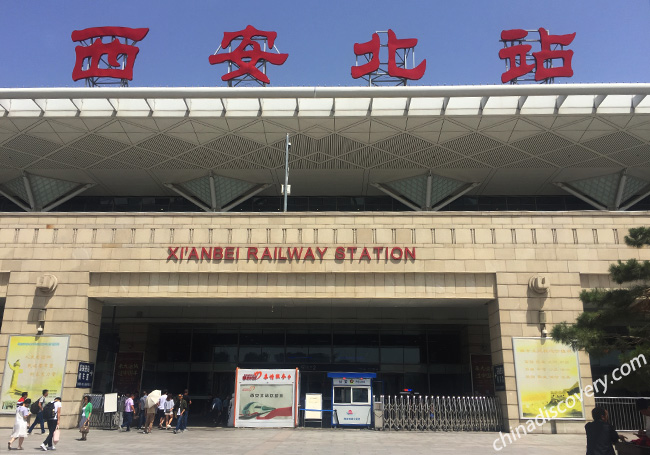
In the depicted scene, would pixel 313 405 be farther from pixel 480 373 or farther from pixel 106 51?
pixel 106 51

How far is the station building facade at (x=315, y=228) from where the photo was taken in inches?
914

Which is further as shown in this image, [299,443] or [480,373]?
[480,373]

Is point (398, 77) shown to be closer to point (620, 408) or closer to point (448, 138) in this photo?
point (448, 138)

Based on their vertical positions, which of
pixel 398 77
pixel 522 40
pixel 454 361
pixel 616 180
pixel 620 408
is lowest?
pixel 620 408

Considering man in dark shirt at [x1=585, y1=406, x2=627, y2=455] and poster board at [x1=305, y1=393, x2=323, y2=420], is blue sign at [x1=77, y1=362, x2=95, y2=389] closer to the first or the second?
poster board at [x1=305, y1=393, x2=323, y2=420]

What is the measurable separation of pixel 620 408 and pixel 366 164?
70.9 ft

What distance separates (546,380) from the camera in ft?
69.5

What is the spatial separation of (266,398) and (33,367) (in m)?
10.0

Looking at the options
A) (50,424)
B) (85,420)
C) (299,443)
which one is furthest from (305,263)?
(50,424)

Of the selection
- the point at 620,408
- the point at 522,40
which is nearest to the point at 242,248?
the point at 620,408

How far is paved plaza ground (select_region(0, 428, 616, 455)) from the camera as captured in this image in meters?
15.4

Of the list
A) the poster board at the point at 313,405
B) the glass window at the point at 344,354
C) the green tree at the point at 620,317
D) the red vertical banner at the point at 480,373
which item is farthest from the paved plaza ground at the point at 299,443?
the glass window at the point at 344,354

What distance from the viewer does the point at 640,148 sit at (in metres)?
34.2

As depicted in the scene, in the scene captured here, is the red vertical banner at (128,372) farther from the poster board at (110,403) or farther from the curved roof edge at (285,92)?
the curved roof edge at (285,92)
